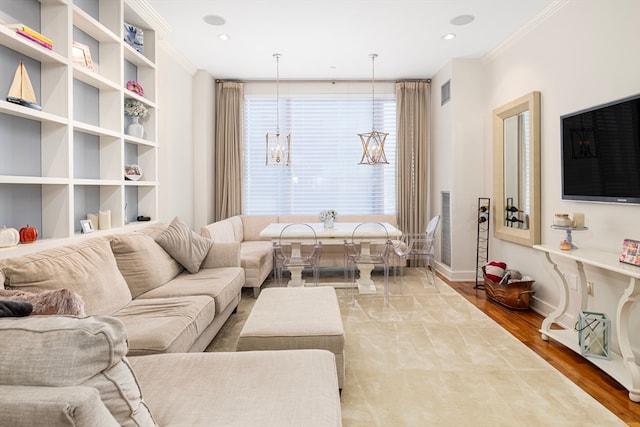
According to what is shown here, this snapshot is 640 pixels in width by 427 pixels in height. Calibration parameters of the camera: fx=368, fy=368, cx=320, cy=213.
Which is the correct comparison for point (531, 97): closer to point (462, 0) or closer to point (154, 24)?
point (462, 0)

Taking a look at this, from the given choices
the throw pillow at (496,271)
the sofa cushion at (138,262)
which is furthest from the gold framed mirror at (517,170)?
the sofa cushion at (138,262)

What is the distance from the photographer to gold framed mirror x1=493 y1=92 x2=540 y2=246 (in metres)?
3.63

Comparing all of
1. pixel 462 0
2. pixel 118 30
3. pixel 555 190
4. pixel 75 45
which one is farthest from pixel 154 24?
pixel 555 190

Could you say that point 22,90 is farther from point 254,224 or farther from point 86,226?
point 254,224

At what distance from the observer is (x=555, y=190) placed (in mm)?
3381

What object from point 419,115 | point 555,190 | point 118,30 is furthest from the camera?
point 419,115

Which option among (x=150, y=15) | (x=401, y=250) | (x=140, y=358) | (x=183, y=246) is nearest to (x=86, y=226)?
(x=183, y=246)

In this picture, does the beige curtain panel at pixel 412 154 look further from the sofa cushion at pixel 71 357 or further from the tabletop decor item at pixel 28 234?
the sofa cushion at pixel 71 357

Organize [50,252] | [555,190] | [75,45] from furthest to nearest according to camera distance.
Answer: [555,190] → [75,45] → [50,252]

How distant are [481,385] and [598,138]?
79.3 inches

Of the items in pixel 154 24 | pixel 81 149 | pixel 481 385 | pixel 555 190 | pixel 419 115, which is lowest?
pixel 481 385

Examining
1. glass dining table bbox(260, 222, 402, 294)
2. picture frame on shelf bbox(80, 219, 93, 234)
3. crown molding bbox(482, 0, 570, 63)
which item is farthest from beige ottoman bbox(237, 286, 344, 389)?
crown molding bbox(482, 0, 570, 63)

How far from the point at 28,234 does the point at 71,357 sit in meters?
1.92

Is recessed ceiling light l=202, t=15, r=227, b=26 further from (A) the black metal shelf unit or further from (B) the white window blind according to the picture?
(A) the black metal shelf unit
